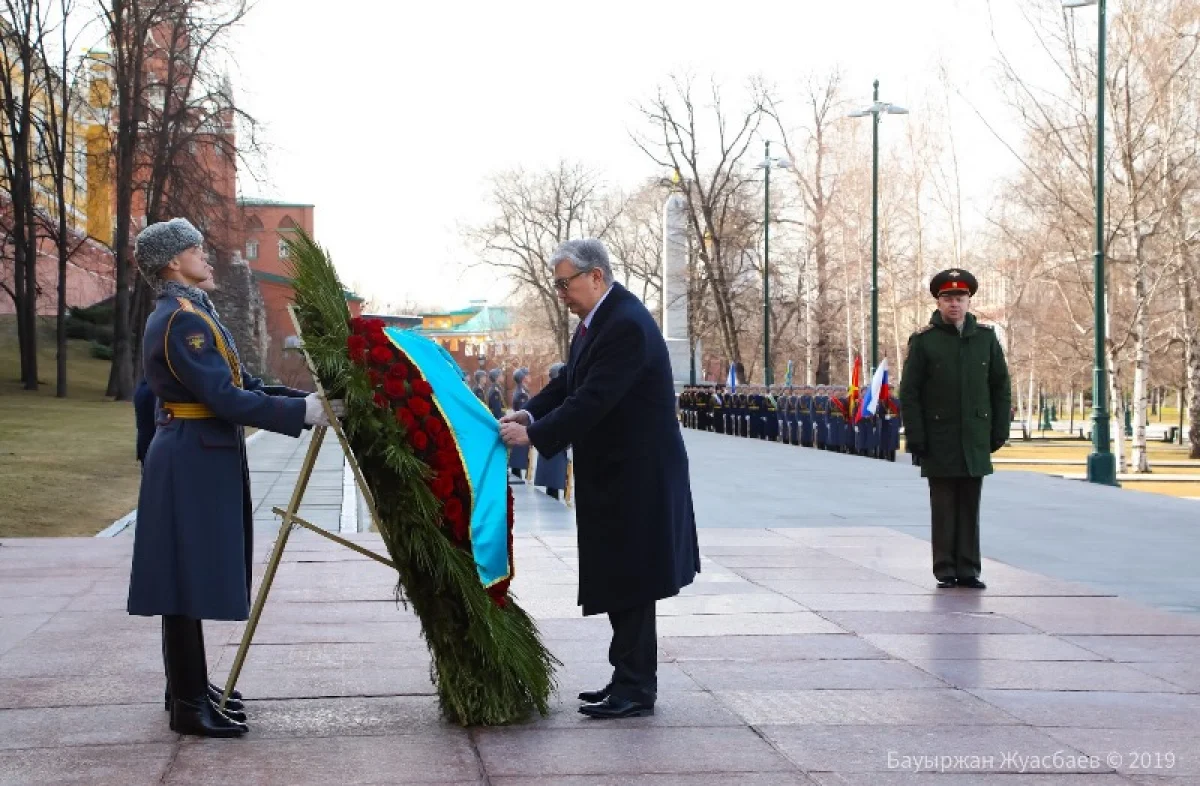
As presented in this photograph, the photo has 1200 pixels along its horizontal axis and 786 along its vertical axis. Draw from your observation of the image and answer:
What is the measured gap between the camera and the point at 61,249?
45.1 m

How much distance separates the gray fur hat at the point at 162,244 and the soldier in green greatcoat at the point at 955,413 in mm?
4998

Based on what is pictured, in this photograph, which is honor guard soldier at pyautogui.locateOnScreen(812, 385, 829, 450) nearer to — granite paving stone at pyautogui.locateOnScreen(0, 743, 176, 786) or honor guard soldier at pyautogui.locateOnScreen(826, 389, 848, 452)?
honor guard soldier at pyautogui.locateOnScreen(826, 389, 848, 452)

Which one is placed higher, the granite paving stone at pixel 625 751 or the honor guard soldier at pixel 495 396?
A: the honor guard soldier at pixel 495 396

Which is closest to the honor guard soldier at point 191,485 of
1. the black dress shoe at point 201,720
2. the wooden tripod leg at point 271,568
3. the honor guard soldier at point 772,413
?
the black dress shoe at point 201,720

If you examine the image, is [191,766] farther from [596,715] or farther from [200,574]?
[596,715]

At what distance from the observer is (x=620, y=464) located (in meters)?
6.29

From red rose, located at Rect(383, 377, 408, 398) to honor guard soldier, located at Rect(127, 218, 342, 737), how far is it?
0.17 metres

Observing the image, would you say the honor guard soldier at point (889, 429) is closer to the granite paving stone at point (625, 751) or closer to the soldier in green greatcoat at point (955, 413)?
the soldier in green greatcoat at point (955, 413)

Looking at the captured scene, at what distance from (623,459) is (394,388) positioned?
3.00 ft

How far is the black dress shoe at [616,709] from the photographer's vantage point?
6168 millimetres

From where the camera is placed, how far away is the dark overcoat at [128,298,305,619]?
19.1 feet

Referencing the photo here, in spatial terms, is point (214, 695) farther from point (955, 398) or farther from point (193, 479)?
point (955, 398)

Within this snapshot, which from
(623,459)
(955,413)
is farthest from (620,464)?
(955,413)

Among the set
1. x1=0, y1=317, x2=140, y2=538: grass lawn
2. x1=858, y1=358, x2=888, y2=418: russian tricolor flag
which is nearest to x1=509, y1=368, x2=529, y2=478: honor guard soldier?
x1=0, y1=317, x2=140, y2=538: grass lawn
